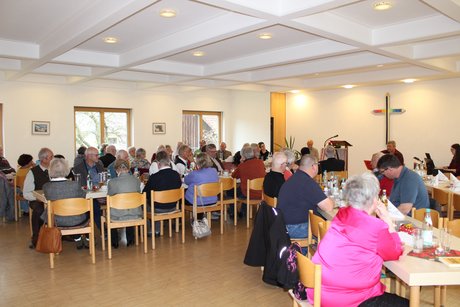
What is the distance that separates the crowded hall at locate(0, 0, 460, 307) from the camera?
2.76 meters

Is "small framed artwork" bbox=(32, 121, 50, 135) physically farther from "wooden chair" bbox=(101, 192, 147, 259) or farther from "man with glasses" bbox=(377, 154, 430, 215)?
"man with glasses" bbox=(377, 154, 430, 215)

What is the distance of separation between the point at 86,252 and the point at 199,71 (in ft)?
15.8

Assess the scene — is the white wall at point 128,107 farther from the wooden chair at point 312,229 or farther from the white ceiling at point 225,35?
the wooden chair at point 312,229

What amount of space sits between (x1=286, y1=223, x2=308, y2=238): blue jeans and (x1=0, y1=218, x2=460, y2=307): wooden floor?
22.8 inches

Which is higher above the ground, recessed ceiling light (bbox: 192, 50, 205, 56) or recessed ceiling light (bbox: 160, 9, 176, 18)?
recessed ceiling light (bbox: 192, 50, 205, 56)

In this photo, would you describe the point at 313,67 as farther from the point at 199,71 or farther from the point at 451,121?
the point at 451,121

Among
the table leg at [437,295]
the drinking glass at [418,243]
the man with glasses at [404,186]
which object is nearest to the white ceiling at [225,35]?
the man with glasses at [404,186]

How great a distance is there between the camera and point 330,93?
40.3ft

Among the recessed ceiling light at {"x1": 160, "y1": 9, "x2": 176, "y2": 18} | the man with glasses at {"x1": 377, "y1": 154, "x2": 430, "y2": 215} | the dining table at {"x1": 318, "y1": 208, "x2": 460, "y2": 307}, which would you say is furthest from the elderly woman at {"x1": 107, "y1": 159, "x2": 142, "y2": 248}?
the dining table at {"x1": 318, "y1": 208, "x2": 460, "y2": 307}

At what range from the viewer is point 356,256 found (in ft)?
7.79

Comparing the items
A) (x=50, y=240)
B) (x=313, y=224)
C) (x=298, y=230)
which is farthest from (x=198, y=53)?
(x=313, y=224)

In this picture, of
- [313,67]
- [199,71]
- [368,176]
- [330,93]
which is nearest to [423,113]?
[330,93]

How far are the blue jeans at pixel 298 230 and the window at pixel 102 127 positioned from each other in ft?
26.6

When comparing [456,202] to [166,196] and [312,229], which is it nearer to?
[312,229]
